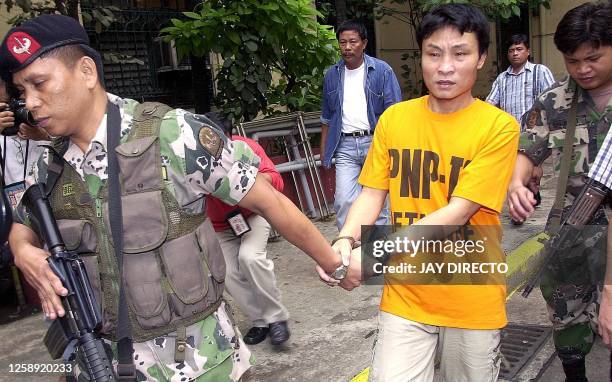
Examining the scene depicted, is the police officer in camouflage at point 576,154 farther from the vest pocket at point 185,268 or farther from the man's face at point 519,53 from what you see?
the man's face at point 519,53

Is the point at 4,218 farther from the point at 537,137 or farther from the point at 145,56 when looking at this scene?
the point at 145,56

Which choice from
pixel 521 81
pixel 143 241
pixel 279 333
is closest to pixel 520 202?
pixel 143 241

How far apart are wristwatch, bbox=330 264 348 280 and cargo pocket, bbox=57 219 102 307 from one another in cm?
86

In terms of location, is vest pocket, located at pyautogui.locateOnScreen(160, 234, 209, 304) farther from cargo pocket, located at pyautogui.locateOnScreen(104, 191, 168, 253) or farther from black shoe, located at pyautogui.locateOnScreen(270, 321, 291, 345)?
black shoe, located at pyautogui.locateOnScreen(270, 321, 291, 345)

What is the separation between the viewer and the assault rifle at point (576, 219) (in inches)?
103

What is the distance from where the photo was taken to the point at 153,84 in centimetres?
770

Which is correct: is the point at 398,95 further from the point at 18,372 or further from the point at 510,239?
the point at 18,372

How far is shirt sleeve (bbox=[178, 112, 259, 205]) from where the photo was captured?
1.90 metres

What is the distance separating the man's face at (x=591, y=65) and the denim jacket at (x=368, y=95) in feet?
8.80

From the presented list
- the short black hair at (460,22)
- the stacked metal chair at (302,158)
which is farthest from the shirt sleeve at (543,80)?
the short black hair at (460,22)

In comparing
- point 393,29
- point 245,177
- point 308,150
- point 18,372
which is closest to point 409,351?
point 245,177

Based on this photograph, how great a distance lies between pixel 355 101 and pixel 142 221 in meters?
3.82

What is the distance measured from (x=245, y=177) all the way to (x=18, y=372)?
2.93 metres

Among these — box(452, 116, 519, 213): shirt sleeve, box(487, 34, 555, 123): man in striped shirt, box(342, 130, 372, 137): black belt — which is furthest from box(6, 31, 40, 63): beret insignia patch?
box(487, 34, 555, 123): man in striped shirt
